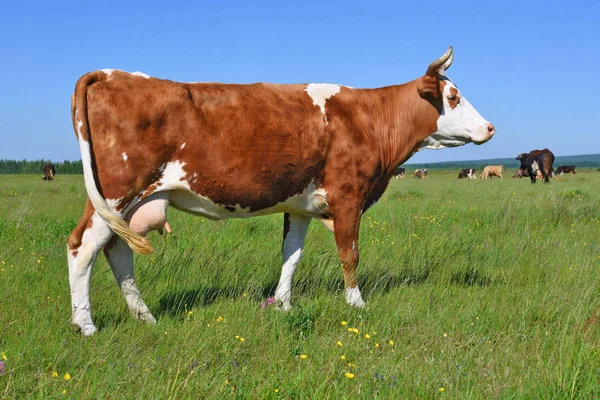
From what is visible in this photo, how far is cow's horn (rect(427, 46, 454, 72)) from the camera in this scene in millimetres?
5617

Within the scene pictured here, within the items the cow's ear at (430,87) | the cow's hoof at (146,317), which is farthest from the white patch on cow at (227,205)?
the cow's ear at (430,87)

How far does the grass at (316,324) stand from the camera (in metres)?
3.33

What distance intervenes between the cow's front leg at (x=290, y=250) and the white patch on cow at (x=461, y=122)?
5.69 feet

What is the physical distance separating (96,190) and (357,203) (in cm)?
232

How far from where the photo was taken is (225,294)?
5441 millimetres

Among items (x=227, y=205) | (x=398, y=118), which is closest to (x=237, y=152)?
(x=227, y=205)

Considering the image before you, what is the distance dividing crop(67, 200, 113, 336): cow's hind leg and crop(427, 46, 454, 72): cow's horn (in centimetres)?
350

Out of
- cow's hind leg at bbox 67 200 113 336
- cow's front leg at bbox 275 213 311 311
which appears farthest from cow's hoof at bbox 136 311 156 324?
cow's front leg at bbox 275 213 311 311

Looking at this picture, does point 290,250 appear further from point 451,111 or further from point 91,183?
point 451,111

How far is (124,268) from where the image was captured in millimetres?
4973

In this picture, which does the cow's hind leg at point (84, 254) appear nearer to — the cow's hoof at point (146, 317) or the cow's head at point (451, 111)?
the cow's hoof at point (146, 317)

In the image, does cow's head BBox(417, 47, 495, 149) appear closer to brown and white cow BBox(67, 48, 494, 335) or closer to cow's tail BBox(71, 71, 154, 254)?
brown and white cow BBox(67, 48, 494, 335)

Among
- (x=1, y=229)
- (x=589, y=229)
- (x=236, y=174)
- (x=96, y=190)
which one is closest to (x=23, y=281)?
(x=96, y=190)

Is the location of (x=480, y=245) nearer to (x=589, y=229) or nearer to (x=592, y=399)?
(x=589, y=229)
